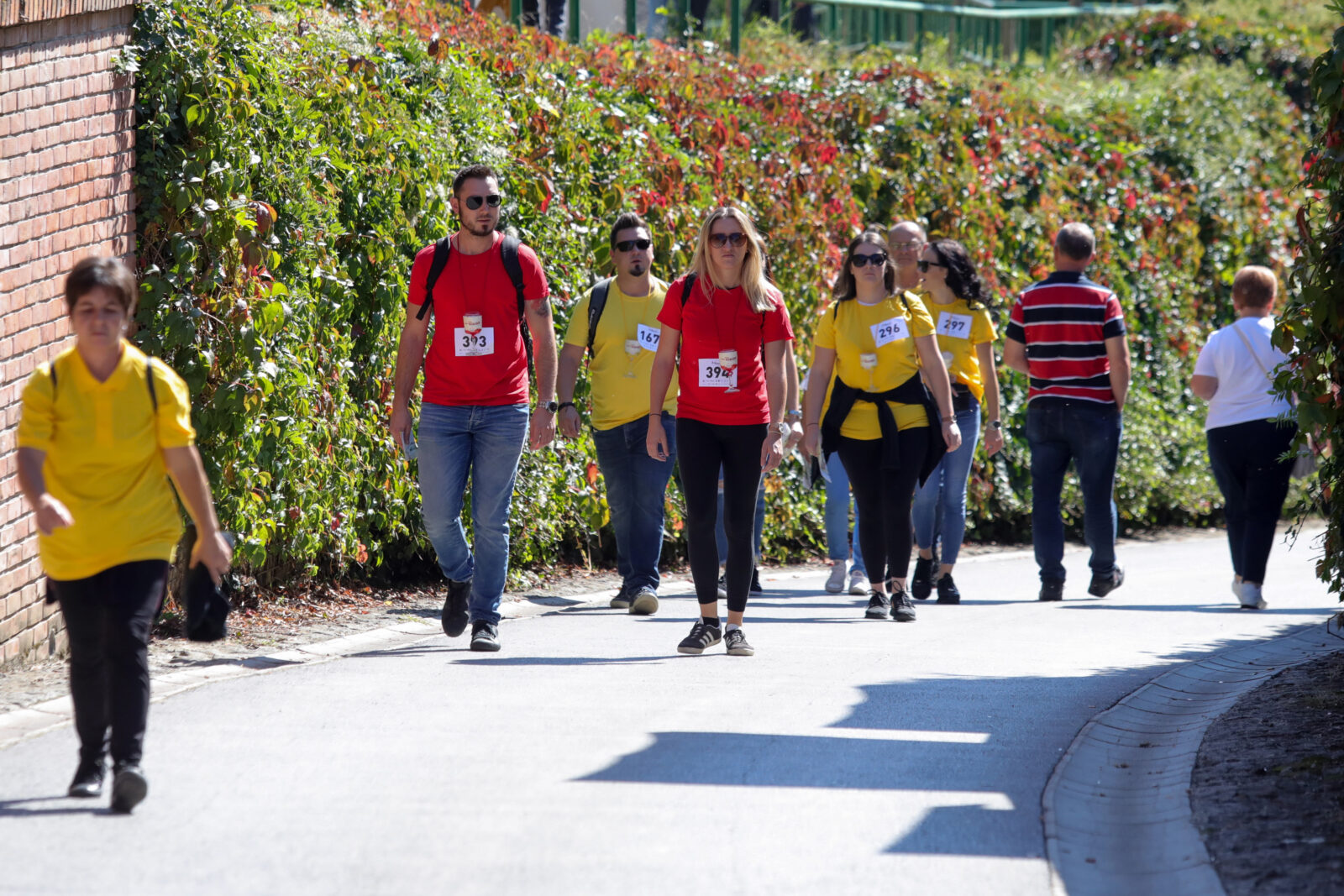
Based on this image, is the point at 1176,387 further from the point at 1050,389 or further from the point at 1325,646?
the point at 1325,646

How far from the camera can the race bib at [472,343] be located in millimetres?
7785

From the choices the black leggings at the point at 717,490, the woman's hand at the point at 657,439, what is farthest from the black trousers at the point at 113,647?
the woman's hand at the point at 657,439

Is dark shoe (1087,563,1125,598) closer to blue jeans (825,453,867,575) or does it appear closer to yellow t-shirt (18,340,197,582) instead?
blue jeans (825,453,867,575)

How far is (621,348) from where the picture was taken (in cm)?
937

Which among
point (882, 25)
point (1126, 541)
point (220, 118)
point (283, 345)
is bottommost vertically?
point (1126, 541)

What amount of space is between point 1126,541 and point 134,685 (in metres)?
11.3

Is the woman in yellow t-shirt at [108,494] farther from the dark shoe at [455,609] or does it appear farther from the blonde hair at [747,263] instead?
the blonde hair at [747,263]

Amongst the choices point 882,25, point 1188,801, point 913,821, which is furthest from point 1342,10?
point 882,25

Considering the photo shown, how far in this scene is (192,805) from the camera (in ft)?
16.8

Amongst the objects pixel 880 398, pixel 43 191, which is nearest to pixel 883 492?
pixel 880 398

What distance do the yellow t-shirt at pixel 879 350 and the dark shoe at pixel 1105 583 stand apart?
87.0 inches

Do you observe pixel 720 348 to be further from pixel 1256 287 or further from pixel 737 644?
pixel 1256 287

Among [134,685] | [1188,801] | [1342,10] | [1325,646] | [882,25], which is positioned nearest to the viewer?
[134,685]

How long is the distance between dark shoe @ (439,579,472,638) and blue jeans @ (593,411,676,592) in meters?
1.58
